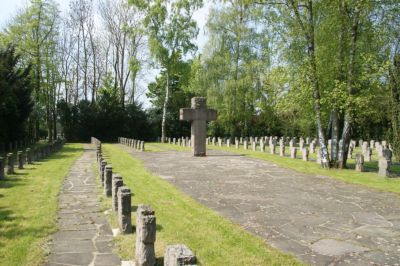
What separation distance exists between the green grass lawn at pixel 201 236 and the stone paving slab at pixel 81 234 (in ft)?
0.83

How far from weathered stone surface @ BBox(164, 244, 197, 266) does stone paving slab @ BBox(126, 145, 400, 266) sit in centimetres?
260

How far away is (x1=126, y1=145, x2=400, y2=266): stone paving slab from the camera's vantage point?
19.4 feet

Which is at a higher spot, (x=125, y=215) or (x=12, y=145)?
(x=12, y=145)

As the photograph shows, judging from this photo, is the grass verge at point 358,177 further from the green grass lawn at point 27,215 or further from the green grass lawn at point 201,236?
the green grass lawn at point 27,215

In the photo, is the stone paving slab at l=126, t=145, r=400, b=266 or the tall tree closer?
the stone paving slab at l=126, t=145, r=400, b=266

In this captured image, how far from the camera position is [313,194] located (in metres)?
10.5

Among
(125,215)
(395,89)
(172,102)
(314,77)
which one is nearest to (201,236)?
(125,215)

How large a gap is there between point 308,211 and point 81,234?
5012 mm

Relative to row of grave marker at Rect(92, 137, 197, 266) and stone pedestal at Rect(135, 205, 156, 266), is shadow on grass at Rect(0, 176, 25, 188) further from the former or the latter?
stone pedestal at Rect(135, 205, 156, 266)

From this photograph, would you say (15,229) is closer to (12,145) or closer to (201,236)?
(201,236)

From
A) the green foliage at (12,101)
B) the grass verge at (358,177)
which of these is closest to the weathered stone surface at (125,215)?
the grass verge at (358,177)

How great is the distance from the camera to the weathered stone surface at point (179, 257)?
357 cm

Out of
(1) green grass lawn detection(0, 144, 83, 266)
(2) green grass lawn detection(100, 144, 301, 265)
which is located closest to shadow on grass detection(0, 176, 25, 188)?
(1) green grass lawn detection(0, 144, 83, 266)

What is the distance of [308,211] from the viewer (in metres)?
8.43
